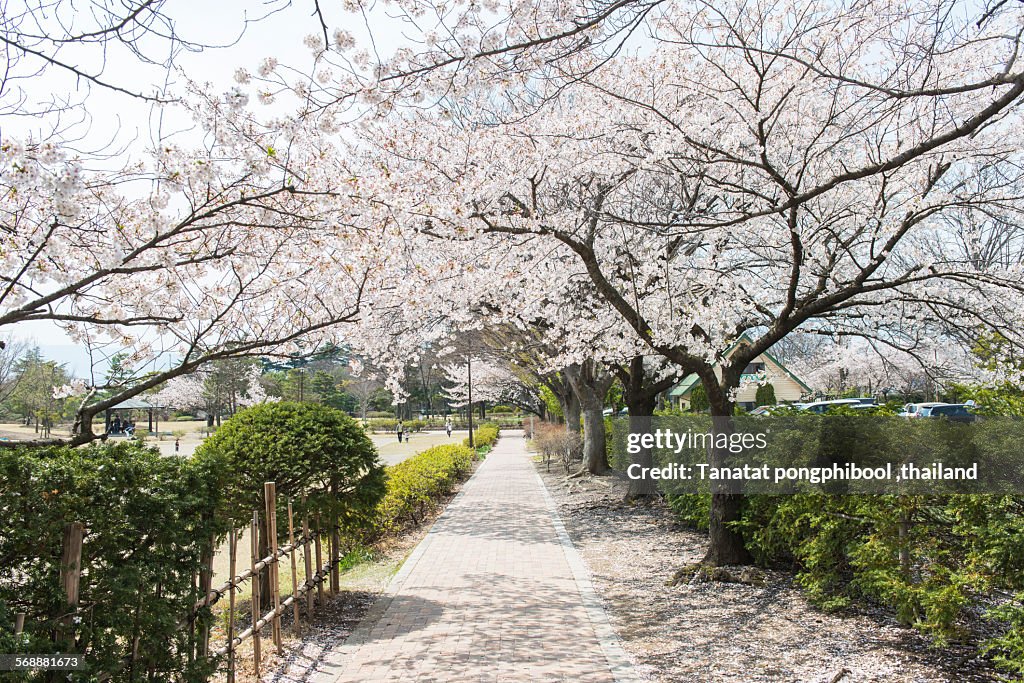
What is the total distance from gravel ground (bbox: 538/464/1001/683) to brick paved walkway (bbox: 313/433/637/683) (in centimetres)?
34

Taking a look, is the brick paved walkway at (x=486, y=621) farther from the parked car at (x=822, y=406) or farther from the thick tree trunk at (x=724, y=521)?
the parked car at (x=822, y=406)

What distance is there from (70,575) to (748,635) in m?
5.21

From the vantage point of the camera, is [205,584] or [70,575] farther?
[205,584]

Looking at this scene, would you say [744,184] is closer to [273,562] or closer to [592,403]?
[273,562]

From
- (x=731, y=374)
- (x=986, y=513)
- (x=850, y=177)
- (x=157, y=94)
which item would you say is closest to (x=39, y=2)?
(x=157, y=94)

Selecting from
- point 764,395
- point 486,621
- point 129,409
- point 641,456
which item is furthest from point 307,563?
point 129,409

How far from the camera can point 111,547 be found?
3.36m

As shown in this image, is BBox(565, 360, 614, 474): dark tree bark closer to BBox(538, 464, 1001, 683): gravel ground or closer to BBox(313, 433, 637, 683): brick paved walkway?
BBox(313, 433, 637, 683): brick paved walkway

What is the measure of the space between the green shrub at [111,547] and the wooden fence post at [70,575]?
0.10ft

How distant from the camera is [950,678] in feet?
15.2

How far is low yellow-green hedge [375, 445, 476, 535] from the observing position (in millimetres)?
11547

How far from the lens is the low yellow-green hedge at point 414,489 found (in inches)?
455

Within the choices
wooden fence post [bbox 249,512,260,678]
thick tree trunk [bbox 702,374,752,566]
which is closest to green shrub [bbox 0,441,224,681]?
wooden fence post [bbox 249,512,260,678]

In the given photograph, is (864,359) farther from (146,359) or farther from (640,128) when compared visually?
(146,359)
